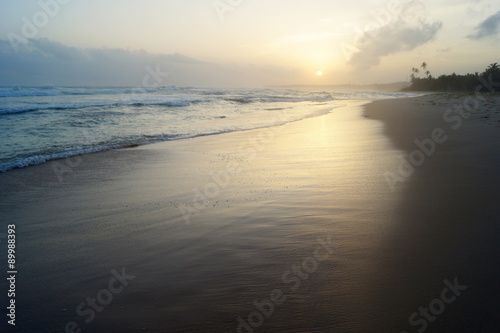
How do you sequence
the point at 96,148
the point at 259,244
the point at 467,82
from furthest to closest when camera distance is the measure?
the point at 467,82
the point at 96,148
the point at 259,244

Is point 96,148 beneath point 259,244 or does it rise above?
above

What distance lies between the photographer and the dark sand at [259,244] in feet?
8.00

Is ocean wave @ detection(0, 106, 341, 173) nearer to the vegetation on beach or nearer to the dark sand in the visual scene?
the dark sand

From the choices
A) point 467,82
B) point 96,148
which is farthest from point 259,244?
point 467,82

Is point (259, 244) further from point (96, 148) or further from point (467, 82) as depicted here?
point (467, 82)

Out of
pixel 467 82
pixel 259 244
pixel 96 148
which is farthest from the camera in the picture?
pixel 467 82

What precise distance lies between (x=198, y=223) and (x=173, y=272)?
124cm

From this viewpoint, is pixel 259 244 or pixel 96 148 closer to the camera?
pixel 259 244

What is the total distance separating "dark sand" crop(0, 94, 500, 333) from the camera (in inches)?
96.0

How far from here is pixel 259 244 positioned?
357 cm

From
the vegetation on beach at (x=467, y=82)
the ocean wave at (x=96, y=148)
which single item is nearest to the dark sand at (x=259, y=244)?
the ocean wave at (x=96, y=148)

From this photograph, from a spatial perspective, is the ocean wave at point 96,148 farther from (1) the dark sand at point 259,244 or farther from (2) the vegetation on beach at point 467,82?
(2) the vegetation on beach at point 467,82

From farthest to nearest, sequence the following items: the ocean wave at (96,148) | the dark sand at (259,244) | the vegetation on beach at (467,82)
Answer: the vegetation on beach at (467,82)
the ocean wave at (96,148)
the dark sand at (259,244)

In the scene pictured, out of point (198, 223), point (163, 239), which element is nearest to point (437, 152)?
point (198, 223)
